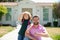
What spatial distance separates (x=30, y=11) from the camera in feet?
113

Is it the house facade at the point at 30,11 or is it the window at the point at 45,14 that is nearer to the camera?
the house facade at the point at 30,11

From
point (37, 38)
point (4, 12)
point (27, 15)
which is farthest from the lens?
point (4, 12)

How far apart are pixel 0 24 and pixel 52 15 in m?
7.43

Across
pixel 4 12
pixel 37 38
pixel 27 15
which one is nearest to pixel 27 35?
pixel 37 38

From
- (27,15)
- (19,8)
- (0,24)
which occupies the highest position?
(27,15)

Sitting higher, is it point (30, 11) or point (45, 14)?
point (30, 11)

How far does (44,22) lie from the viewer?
3378 centimetres

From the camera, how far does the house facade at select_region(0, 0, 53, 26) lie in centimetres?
3394

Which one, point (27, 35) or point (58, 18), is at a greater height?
point (27, 35)

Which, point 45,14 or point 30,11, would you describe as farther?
point 45,14

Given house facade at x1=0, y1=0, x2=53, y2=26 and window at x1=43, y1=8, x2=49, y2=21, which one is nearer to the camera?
house facade at x1=0, y1=0, x2=53, y2=26

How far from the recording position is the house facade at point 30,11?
33.9 meters

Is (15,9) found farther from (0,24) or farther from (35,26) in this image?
(35,26)

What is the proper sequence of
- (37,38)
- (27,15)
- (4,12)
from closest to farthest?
(37,38) < (27,15) < (4,12)
